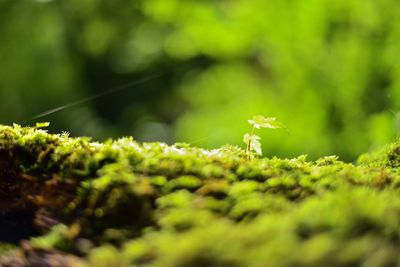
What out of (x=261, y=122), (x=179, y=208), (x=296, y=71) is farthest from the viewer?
(x=296, y=71)

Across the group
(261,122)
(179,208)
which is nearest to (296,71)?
(261,122)

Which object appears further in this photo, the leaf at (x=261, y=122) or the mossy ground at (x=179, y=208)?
the leaf at (x=261, y=122)

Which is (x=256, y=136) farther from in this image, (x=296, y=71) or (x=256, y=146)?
(x=296, y=71)

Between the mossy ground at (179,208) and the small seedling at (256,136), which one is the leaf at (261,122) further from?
the mossy ground at (179,208)

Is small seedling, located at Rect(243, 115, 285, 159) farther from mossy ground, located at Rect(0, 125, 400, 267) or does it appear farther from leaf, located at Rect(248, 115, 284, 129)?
mossy ground, located at Rect(0, 125, 400, 267)

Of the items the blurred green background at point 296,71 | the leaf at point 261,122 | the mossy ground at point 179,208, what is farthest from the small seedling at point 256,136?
the mossy ground at point 179,208

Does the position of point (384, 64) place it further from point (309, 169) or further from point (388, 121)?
point (309, 169)

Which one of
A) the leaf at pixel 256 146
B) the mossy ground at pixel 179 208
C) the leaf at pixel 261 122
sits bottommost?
the mossy ground at pixel 179 208

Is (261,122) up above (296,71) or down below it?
below

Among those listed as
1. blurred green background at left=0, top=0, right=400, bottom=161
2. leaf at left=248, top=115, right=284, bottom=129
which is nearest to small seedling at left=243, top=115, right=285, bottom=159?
leaf at left=248, top=115, right=284, bottom=129
